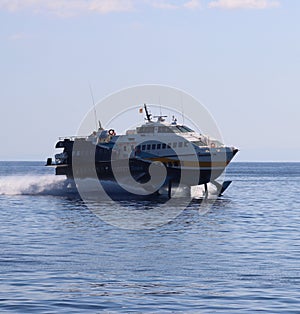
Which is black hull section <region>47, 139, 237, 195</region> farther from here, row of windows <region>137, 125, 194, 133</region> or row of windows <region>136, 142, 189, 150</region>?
row of windows <region>137, 125, 194, 133</region>

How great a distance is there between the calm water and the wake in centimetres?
2391

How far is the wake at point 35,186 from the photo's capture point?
67.3 meters

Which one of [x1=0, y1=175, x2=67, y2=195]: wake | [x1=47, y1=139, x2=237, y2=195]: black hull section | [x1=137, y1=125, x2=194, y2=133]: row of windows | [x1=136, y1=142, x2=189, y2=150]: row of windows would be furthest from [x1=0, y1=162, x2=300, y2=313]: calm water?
[x1=0, y1=175, x2=67, y2=195]: wake

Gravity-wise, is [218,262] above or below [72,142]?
below

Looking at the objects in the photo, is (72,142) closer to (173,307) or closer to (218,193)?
(218,193)

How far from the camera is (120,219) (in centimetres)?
4134

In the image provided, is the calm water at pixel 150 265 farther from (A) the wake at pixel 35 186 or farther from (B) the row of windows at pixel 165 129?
(A) the wake at pixel 35 186

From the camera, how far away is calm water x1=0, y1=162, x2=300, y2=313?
18969mm

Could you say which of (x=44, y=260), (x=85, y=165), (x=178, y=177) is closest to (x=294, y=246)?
(x=44, y=260)

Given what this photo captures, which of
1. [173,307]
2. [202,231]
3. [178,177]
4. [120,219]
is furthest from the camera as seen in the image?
[178,177]

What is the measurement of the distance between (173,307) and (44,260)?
7.79 m

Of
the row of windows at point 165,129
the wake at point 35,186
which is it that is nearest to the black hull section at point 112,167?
the row of windows at point 165,129

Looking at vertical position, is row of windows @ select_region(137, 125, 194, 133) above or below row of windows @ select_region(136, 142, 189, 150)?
above

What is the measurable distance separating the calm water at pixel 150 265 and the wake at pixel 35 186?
2391 cm
